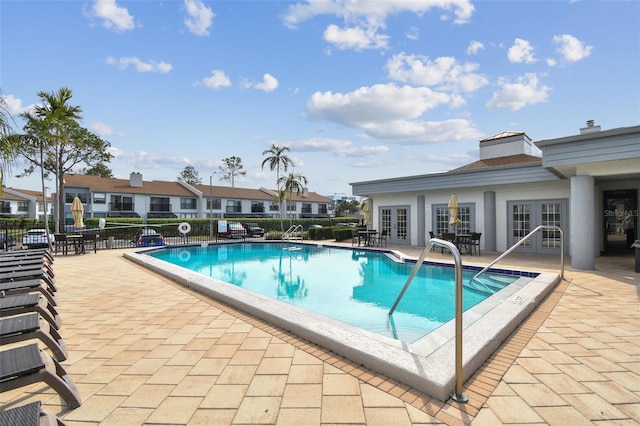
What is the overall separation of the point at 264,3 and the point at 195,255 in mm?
10506

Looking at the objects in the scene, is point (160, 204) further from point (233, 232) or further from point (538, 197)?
point (538, 197)

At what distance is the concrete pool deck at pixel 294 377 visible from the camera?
7.58 ft

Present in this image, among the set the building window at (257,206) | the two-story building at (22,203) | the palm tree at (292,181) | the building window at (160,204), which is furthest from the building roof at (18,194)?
the palm tree at (292,181)

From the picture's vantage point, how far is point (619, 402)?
97.4 inches

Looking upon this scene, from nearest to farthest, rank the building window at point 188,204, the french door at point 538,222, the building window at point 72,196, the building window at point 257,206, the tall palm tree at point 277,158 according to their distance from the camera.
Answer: the french door at point 538,222 → the tall palm tree at point 277,158 → the building window at point 72,196 → the building window at point 188,204 → the building window at point 257,206

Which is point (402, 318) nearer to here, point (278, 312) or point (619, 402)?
point (278, 312)

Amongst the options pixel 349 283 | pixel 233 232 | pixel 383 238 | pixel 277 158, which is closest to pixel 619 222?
pixel 383 238

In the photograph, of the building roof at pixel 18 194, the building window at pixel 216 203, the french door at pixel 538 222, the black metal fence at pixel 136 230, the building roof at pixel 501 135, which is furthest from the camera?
the building window at pixel 216 203

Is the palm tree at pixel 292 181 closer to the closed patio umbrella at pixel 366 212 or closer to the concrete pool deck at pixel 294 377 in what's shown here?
the closed patio umbrella at pixel 366 212

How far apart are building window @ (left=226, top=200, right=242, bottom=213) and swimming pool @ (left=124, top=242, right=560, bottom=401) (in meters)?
37.5

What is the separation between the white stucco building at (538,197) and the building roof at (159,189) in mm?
20971

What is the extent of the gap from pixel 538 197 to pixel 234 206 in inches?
1422

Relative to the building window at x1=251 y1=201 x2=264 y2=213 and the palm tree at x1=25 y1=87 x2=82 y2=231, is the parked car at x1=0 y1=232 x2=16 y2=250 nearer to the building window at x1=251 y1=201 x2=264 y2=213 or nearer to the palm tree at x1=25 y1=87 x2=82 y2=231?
the palm tree at x1=25 y1=87 x2=82 y2=231

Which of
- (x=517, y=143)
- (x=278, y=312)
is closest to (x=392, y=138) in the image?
(x=517, y=143)
